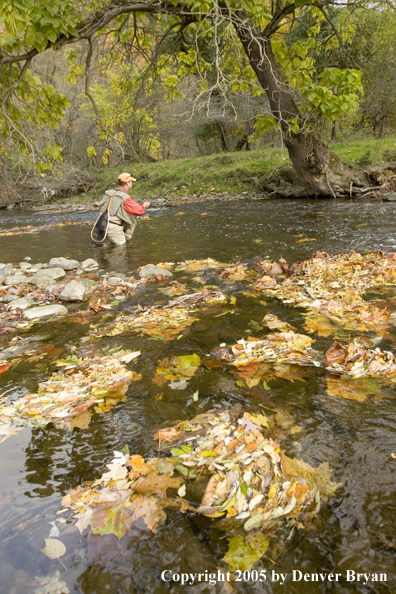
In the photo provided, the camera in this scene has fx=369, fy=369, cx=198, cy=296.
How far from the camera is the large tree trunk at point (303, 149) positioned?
10.4m

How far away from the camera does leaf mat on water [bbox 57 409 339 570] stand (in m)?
1.73

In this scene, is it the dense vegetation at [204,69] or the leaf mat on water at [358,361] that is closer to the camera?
the leaf mat on water at [358,361]

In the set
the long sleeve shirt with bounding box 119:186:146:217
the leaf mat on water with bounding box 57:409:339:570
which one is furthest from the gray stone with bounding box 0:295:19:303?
the leaf mat on water with bounding box 57:409:339:570

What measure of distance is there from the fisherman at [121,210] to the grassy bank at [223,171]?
7.67 m

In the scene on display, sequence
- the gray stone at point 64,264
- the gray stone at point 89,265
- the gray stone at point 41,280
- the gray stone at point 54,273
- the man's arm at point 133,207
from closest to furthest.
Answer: the gray stone at point 41,280 < the gray stone at point 54,273 < the gray stone at point 89,265 < the gray stone at point 64,264 < the man's arm at point 133,207

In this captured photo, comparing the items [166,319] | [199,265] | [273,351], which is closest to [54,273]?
[199,265]

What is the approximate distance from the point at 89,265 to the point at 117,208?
2.07 m

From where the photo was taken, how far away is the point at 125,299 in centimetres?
538

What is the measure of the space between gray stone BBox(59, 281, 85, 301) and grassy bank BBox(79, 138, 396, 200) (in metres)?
11.5

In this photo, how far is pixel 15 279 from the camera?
6.87m

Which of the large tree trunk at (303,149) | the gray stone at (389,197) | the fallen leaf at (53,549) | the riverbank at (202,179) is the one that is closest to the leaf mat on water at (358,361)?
the fallen leaf at (53,549)

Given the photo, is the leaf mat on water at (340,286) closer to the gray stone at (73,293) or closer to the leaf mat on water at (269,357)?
the leaf mat on water at (269,357)

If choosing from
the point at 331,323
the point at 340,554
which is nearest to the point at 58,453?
the point at 340,554

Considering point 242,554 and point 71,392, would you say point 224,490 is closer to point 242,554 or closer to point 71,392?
point 242,554
